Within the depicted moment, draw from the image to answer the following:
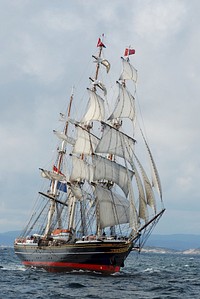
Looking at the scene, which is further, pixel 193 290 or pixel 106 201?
pixel 106 201

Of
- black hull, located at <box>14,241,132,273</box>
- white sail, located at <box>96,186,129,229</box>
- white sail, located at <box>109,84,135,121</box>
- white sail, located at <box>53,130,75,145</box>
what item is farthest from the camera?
white sail, located at <box>53,130,75,145</box>

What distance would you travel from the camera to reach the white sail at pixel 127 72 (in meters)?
76.4

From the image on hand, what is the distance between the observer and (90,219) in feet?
240

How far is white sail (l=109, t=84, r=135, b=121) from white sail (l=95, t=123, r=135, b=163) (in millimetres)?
2456

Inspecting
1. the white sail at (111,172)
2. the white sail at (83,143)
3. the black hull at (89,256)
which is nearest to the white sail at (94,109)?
the white sail at (83,143)

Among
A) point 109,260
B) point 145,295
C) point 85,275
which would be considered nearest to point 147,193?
point 109,260

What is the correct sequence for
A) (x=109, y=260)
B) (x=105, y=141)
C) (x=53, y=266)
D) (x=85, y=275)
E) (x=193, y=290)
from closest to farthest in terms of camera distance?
(x=193, y=290) → (x=85, y=275) → (x=109, y=260) → (x=53, y=266) → (x=105, y=141)

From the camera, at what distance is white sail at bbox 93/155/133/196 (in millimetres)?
68750

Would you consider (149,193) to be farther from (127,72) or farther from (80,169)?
(127,72)

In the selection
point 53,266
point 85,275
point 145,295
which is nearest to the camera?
point 145,295

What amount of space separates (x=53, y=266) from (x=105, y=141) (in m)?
18.0

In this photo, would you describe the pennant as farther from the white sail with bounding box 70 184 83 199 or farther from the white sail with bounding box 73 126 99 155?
the white sail with bounding box 73 126 99 155

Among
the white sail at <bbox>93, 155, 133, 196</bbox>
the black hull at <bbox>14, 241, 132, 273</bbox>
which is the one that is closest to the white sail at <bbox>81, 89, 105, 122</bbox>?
the white sail at <bbox>93, 155, 133, 196</bbox>

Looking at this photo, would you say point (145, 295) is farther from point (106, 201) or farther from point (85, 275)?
point (106, 201)
